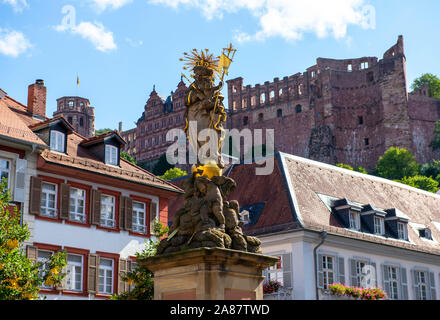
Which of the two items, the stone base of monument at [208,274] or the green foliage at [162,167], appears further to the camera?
the green foliage at [162,167]

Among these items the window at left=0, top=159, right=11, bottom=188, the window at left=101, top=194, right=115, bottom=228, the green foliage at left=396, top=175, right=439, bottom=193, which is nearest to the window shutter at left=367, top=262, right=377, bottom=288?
the window at left=101, top=194, right=115, bottom=228

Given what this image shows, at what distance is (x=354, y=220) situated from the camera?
3381 centimetres

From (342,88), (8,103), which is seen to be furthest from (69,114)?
(8,103)

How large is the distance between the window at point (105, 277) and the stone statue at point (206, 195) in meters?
18.0

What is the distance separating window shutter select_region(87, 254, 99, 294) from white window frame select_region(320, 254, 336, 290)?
29.3 feet

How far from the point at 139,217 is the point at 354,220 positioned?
9688 mm

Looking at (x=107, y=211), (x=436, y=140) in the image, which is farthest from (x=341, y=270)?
(x=436, y=140)

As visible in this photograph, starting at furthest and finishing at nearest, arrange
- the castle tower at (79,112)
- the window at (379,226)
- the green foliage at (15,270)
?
the castle tower at (79,112)
the window at (379,226)
the green foliage at (15,270)

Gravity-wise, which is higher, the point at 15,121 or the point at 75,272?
the point at 15,121

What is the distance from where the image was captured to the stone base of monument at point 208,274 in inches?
407

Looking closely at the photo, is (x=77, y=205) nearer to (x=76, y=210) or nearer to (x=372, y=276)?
(x=76, y=210)

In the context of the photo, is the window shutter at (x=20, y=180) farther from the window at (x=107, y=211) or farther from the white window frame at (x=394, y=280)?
the white window frame at (x=394, y=280)

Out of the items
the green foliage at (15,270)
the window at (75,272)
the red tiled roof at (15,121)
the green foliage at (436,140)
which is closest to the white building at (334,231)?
the window at (75,272)
